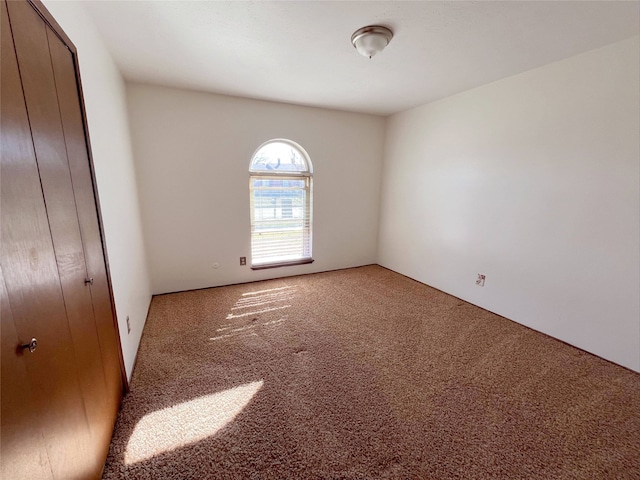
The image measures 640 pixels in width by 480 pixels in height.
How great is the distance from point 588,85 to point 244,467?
11.2ft

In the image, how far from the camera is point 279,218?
12.2 feet

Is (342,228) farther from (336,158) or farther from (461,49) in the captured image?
(461,49)

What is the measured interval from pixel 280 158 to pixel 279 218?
0.80 metres

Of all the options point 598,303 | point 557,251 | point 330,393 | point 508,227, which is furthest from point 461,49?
point 330,393

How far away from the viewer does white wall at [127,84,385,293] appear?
2.89 metres

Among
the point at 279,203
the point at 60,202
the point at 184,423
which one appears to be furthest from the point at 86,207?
the point at 279,203

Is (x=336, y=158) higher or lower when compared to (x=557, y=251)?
higher

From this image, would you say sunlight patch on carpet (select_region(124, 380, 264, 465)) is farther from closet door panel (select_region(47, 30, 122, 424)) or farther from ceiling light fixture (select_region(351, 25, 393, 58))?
ceiling light fixture (select_region(351, 25, 393, 58))

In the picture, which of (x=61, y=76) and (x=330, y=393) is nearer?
(x=61, y=76)

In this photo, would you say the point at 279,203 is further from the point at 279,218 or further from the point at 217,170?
the point at 217,170

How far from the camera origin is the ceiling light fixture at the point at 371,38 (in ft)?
5.77

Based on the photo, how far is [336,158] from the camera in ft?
12.5

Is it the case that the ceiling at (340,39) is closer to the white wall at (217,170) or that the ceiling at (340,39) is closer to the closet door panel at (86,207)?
the white wall at (217,170)

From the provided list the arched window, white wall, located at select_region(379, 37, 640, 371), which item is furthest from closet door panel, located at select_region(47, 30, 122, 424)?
white wall, located at select_region(379, 37, 640, 371)
